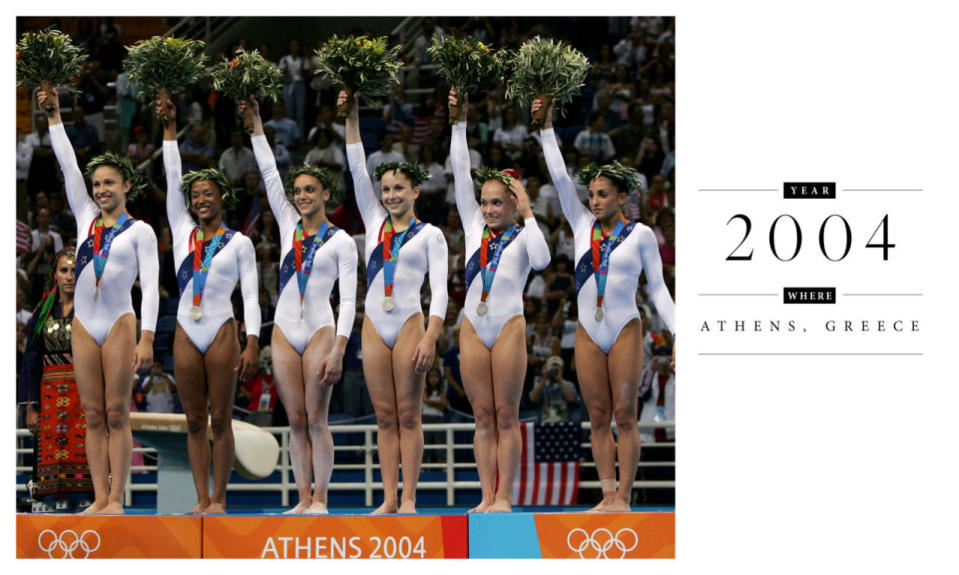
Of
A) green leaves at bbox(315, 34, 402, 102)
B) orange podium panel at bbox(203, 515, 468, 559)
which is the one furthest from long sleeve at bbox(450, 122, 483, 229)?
orange podium panel at bbox(203, 515, 468, 559)

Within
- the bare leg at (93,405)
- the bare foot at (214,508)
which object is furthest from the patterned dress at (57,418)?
the bare foot at (214,508)

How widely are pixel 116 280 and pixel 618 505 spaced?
11.2 feet

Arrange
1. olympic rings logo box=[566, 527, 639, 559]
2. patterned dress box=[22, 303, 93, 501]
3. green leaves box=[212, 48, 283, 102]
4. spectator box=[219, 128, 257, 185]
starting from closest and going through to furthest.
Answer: olympic rings logo box=[566, 527, 639, 559], green leaves box=[212, 48, 283, 102], patterned dress box=[22, 303, 93, 501], spectator box=[219, 128, 257, 185]

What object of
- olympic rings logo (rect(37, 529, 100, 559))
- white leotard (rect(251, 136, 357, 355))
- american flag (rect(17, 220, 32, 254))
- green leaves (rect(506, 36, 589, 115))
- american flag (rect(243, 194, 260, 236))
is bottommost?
olympic rings logo (rect(37, 529, 100, 559))

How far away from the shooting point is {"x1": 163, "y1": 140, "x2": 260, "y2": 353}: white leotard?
844cm

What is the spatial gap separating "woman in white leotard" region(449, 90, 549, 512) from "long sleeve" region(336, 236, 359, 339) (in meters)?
0.71

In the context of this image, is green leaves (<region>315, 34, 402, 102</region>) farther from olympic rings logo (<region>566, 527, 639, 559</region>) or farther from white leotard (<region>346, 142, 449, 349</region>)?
olympic rings logo (<region>566, 527, 639, 559</region>)

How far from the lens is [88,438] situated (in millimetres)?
8484

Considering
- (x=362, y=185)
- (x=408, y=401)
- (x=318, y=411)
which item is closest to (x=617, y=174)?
(x=362, y=185)

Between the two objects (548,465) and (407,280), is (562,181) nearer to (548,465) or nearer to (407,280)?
(407,280)

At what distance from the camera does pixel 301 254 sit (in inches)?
334
